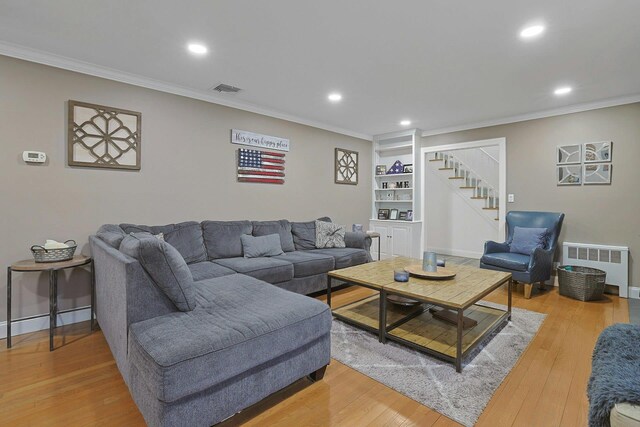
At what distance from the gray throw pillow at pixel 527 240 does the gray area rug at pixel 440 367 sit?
1.45 metres

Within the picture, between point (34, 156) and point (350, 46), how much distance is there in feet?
9.52

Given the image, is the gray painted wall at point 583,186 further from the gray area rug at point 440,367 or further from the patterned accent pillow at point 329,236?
the patterned accent pillow at point 329,236

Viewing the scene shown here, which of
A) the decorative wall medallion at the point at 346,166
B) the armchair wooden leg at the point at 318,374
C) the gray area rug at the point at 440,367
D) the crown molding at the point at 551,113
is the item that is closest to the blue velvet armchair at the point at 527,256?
the gray area rug at the point at 440,367

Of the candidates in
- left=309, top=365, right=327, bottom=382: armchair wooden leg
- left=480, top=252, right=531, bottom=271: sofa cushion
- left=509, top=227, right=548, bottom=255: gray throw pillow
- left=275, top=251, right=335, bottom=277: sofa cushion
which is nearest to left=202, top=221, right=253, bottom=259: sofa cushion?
left=275, top=251, right=335, bottom=277: sofa cushion

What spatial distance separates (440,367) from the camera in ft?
6.82

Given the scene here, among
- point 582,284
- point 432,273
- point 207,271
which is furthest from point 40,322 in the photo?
point 582,284

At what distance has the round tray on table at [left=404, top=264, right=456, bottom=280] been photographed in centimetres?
262

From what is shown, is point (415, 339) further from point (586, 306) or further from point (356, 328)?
point (586, 306)

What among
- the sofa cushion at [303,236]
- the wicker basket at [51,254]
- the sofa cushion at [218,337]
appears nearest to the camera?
the sofa cushion at [218,337]

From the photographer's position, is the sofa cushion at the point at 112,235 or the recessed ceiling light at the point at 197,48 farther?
the recessed ceiling light at the point at 197,48

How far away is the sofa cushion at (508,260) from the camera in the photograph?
3544mm

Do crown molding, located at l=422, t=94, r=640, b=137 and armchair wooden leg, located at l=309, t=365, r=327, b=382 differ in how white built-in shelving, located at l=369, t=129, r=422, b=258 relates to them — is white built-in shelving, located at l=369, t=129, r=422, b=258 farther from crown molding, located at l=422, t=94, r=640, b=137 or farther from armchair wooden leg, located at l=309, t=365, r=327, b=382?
armchair wooden leg, located at l=309, t=365, r=327, b=382

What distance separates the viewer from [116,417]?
1.62 metres

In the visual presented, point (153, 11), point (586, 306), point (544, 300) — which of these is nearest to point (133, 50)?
point (153, 11)
